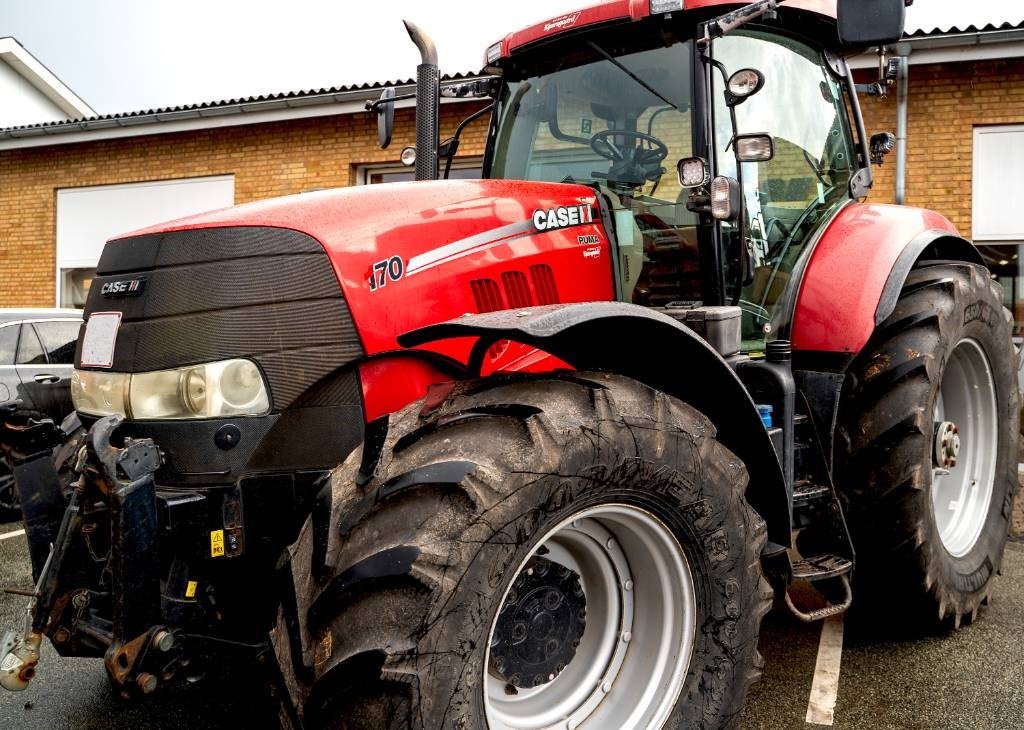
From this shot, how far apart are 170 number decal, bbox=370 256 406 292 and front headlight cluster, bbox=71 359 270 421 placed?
0.40 meters

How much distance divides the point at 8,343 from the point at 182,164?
6.40m

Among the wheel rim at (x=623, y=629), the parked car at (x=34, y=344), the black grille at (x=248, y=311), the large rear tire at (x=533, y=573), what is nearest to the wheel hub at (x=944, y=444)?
the large rear tire at (x=533, y=573)

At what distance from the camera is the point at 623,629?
2611mm

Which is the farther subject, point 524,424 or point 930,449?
point 930,449

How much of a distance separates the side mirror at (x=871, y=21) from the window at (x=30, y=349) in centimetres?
727

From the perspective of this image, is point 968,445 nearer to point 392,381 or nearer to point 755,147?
point 755,147

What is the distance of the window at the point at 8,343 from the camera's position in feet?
25.9

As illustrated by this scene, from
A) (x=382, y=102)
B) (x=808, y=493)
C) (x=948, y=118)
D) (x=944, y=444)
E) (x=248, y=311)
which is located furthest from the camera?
(x=948, y=118)

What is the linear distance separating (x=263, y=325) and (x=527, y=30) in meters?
1.94

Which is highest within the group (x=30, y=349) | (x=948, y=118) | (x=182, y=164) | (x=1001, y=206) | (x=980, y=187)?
(x=182, y=164)

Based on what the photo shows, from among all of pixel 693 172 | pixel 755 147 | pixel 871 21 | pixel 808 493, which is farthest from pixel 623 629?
pixel 871 21

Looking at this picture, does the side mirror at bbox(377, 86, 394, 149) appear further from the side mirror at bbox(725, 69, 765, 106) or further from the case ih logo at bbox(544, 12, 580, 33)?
the side mirror at bbox(725, 69, 765, 106)

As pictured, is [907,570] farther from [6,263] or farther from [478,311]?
[6,263]

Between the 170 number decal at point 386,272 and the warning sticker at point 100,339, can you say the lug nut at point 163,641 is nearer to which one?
the warning sticker at point 100,339
